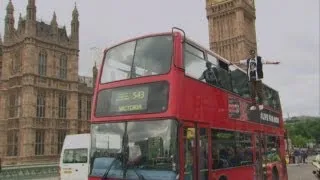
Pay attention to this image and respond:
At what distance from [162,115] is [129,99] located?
981mm

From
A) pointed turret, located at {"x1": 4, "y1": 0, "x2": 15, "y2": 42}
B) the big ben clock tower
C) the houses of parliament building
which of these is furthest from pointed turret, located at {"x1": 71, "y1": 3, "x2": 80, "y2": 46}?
the big ben clock tower

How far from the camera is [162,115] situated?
8641 millimetres

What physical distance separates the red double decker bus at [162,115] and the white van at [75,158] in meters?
10.4

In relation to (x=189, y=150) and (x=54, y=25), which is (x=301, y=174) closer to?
(x=189, y=150)

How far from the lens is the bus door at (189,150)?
29.0 feet

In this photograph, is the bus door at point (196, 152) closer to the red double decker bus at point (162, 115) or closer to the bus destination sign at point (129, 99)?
the red double decker bus at point (162, 115)

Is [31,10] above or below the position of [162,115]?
above

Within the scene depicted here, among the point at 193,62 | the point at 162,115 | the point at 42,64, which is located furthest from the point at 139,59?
the point at 42,64

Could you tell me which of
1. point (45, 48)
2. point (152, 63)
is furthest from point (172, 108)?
point (45, 48)

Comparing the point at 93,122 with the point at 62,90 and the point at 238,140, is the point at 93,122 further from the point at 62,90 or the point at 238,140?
the point at 62,90

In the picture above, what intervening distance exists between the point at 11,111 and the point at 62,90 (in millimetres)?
5320

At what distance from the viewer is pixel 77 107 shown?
153 ft

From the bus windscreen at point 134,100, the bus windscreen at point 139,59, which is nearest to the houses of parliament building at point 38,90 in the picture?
the bus windscreen at point 139,59

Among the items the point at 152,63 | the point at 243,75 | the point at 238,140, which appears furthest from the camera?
the point at 243,75
